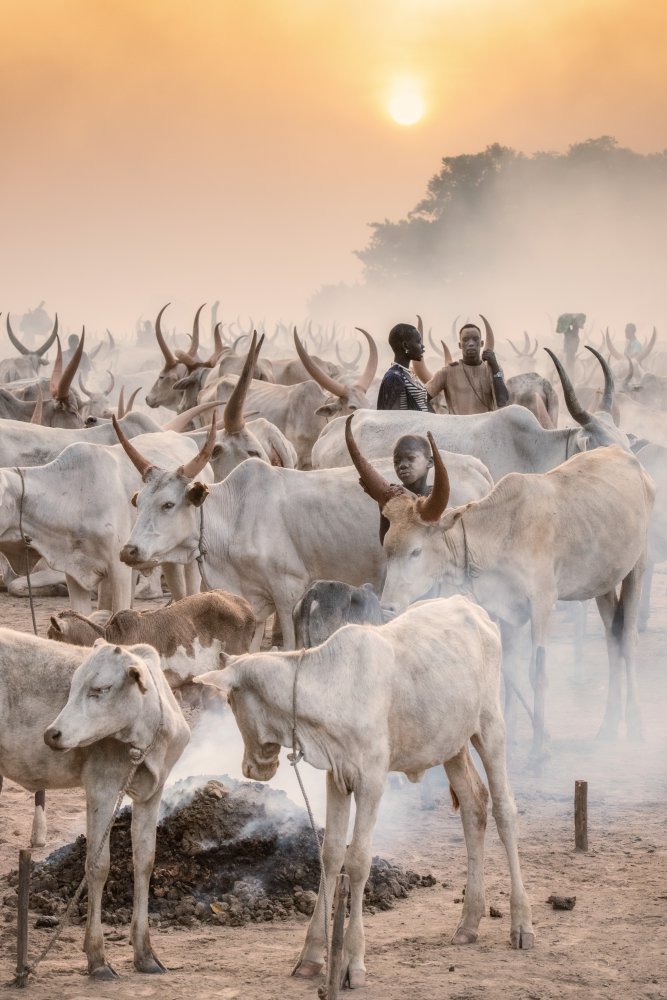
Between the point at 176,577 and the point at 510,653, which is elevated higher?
the point at 176,577

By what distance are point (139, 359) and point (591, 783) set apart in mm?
44827

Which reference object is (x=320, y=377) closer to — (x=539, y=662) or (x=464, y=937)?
(x=539, y=662)

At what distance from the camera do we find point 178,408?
1616 centimetres

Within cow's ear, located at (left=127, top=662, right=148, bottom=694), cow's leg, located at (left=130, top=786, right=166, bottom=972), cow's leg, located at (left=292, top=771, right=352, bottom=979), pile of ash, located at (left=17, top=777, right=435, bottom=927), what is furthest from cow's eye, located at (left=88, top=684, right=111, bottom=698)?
pile of ash, located at (left=17, top=777, right=435, bottom=927)

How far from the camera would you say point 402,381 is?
10.1 metres

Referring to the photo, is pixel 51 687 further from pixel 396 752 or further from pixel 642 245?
pixel 642 245

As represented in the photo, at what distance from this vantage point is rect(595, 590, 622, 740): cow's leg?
8.38m

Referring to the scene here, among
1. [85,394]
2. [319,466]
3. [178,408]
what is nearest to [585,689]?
[319,466]

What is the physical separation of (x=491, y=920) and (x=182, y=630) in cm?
241

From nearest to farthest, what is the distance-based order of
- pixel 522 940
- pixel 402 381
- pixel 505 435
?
pixel 522 940 → pixel 402 381 → pixel 505 435

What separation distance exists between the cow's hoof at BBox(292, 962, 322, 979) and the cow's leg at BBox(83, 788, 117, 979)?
627 mm

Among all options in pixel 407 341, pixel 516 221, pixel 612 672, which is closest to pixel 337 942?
pixel 612 672

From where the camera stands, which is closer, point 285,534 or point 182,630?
point 182,630

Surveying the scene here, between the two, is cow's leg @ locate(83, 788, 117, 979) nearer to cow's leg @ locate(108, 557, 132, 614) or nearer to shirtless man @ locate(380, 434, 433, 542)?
shirtless man @ locate(380, 434, 433, 542)
